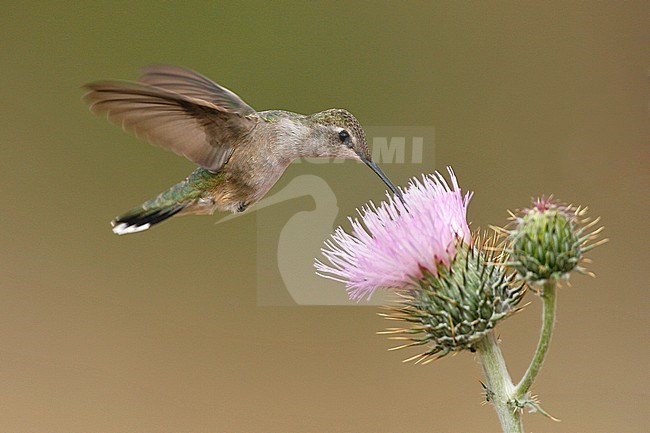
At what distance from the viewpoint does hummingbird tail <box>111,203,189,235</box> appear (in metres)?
1.52

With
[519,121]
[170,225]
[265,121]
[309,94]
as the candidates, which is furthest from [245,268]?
[265,121]

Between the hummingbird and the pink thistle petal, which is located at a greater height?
the hummingbird

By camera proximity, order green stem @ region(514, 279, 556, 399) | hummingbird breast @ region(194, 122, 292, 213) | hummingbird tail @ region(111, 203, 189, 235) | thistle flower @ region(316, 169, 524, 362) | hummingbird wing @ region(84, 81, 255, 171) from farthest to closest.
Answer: hummingbird breast @ region(194, 122, 292, 213), hummingbird tail @ region(111, 203, 189, 235), thistle flower @ region(316, 169, 524, 362), hummingbird wing @ region(84, 81, 255, 171), green stem @ region(514, 279, 556, 399)

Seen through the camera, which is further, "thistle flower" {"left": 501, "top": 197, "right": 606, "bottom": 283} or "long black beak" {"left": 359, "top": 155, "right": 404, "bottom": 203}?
"long black beak" {"left": 359, "top": 155, "right": 404, "bottom": 203}

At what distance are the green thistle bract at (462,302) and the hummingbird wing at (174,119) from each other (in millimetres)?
537

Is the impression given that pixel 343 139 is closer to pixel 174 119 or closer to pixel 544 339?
pixel 174 119

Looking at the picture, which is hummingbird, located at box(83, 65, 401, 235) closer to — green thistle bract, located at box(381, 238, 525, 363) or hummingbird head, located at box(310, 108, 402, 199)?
hummingbird head, located at box(310, 108, 402, 199)

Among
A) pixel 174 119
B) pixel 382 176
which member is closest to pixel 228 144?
pixel 174 119

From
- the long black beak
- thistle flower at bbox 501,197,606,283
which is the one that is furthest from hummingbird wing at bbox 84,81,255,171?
thistle flower at bbox 501,197,606,283

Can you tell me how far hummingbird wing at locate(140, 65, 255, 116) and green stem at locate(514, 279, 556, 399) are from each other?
0.78 metres

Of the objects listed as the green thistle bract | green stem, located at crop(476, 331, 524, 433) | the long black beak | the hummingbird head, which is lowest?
green stem, located at crop(476, 331, 524, 433)

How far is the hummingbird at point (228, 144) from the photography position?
1548mm

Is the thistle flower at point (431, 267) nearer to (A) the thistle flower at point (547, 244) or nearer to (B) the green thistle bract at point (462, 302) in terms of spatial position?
(B) the green thistle bract at point (462, 302)

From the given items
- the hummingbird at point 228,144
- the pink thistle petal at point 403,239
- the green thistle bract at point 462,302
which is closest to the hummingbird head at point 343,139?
the hummingbird at point 228,144
